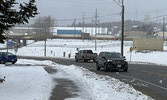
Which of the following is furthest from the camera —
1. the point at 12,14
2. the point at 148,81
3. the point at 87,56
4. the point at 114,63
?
the point at 87,56

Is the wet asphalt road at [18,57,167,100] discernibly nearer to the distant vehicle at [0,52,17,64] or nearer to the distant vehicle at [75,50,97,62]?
the distant vehicle at [0,52,17,64]

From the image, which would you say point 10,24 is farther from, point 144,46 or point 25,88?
point 144,46

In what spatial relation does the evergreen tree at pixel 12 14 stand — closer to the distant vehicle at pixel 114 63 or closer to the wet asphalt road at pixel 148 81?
the wet asphalt road at pixel 148 81

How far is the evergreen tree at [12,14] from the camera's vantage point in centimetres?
1250

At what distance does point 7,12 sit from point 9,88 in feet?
10.2

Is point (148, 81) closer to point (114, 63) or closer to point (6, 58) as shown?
point (114, 63)

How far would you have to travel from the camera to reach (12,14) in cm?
1263

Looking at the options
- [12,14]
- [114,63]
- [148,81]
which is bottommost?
[148,81]

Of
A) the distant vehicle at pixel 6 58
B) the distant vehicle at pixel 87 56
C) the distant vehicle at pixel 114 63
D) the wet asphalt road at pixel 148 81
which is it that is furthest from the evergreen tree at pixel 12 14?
the distant vehicle at pixel 87 56

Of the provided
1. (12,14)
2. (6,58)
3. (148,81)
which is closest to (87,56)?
(6,58)

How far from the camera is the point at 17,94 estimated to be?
438 inches

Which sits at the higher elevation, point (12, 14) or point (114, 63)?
point (12, 14)

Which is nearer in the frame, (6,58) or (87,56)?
(6,58)

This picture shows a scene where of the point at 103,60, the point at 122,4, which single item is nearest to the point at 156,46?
the point at 122,4
